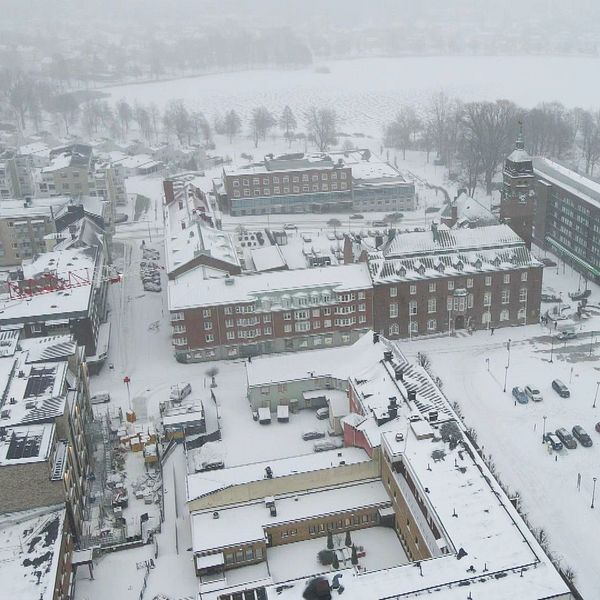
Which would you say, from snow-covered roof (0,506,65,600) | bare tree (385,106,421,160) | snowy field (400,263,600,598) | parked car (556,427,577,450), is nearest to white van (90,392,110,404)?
snow-covered roof (0,506,65,600)

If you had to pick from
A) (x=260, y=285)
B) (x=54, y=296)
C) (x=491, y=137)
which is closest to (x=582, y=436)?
(x=260, y=285)

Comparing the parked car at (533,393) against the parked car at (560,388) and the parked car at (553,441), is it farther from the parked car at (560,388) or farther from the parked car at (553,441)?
the parked car at (553,441)

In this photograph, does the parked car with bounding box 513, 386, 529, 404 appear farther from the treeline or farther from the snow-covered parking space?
the treeline

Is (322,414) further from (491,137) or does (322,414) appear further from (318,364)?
(491,137)

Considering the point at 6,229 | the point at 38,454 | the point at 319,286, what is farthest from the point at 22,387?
the point at 6,229

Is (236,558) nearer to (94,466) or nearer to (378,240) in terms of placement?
(94,466)

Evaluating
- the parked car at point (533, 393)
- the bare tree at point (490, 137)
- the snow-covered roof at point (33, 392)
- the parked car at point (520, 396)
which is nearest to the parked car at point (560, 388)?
the parked car at point (533, 393)
